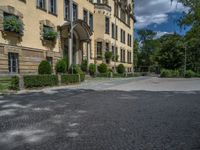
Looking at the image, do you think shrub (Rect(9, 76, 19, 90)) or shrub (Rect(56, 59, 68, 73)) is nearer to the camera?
shrub (Rect(9, 76, 19, 90))

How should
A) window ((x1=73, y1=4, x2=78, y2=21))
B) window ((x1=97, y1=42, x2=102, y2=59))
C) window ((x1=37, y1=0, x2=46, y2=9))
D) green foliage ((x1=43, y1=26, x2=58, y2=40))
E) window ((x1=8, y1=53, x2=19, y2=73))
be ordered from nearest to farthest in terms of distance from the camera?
window ((x1=8, y1=53, x2=19, y2=73)) < window ((x1=37, y1=0, x2=46, y2=9)) < green foliage ((x1=43, y1=26, x2=58, y2=40)) < window ((x1=73, y1=4, x2=78, y2=21)) < window ((x1=97, y1=42, x2=102, y2=59))

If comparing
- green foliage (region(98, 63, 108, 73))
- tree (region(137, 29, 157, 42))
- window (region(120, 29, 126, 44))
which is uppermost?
tree (region(137, 29, 157, 42))

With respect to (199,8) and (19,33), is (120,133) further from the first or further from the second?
(19,33)

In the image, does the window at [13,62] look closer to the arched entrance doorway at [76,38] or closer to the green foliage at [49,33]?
the green foliage at [49,33]

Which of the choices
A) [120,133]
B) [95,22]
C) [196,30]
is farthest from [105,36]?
[120,133]

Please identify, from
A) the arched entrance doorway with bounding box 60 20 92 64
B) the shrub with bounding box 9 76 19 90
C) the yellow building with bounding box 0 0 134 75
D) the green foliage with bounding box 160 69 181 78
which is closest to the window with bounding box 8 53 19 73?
the yellow building with bounding box 0 0 134 75

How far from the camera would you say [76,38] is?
3055 centimetres

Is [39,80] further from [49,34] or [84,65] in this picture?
[84,65]

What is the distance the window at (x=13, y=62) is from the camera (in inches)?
763

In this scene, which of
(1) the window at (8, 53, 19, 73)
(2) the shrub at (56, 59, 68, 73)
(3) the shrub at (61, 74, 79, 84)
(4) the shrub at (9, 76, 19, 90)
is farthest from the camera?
(2) the shrub at (56, 59, 68, 73)

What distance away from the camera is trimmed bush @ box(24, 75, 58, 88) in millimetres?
16100

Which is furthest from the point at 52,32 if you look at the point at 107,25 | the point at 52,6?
the point at 107,25

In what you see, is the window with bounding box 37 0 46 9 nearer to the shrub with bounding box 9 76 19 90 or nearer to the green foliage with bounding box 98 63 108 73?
the shrub with bounding box 9 76 19 90

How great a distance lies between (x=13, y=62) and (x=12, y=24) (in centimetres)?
291
